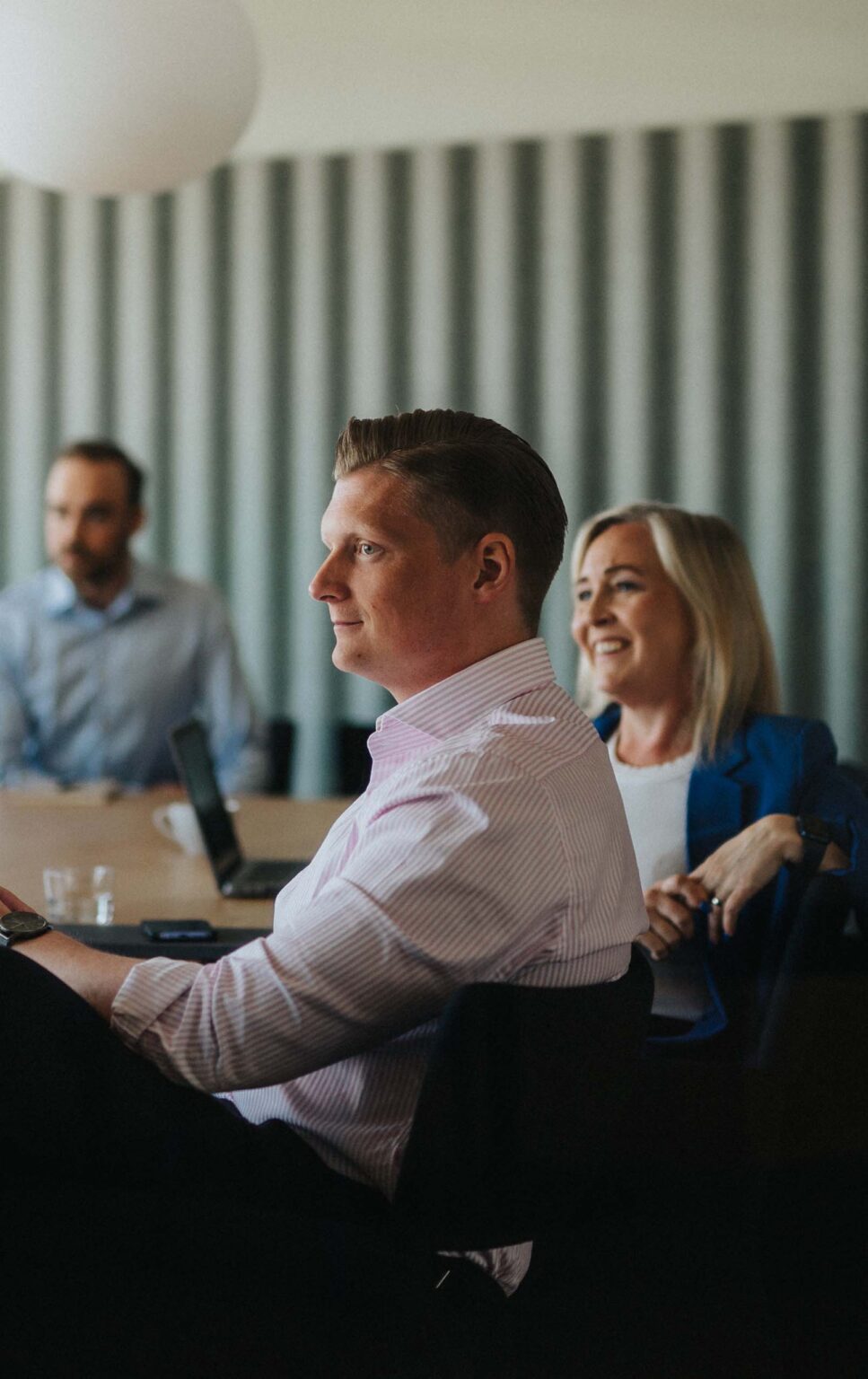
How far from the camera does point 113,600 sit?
3.72m

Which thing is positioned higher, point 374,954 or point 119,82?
point 119,82

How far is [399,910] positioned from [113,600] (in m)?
2.85

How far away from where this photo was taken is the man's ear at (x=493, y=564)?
1259 millimetres

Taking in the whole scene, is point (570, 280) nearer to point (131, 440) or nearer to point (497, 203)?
point (497, 203)

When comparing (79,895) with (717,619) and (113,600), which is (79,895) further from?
(113,600)

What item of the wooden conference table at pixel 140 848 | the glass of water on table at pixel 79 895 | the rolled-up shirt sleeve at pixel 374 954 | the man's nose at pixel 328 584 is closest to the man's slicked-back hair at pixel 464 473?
the man's nose at pixel 328 584

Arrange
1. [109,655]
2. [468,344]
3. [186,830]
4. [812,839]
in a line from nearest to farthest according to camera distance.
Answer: [812,839], [186,830], [109,655], [468,344]

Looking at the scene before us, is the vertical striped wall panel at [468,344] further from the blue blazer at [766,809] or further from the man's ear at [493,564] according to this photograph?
the man's ear at [493,564]

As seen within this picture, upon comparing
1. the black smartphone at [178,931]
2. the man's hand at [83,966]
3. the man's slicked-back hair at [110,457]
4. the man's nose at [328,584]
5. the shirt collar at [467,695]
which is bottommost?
the black smartphone at [178,931]

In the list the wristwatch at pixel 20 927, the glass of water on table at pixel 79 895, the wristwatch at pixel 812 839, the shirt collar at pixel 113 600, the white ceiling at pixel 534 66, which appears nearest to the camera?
the wristwatch at pixel 20 927

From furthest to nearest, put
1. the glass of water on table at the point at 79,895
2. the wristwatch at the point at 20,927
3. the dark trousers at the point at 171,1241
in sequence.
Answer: the glass of water on table at the point at 79,895, the wristwatch at the point at 20,927, the dark trousers at the point at 171,1241

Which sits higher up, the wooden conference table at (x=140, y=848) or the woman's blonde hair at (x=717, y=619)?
the woman's blonde hair at (x=717, y=619)

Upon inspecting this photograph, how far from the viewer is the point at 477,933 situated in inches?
42.7

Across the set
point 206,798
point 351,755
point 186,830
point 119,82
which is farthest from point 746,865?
point 351,755
